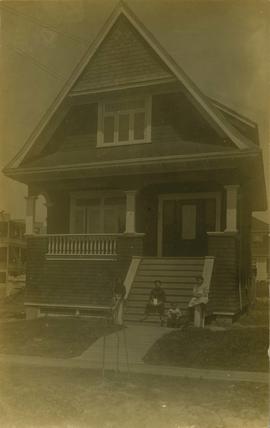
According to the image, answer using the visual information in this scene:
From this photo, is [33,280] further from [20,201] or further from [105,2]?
[105,2]

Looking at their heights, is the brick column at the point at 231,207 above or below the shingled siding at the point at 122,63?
below

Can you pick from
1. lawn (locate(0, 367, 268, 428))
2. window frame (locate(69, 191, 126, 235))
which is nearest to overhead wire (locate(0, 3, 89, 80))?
window frame (locate(69, 191, 126, 235))

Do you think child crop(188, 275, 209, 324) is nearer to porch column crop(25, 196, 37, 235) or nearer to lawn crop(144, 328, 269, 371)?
lawn crop(144, 328, 269, 371)

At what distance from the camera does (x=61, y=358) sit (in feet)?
22.8

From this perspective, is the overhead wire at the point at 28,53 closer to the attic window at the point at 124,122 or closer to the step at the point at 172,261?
the attic window at the point at 124,122

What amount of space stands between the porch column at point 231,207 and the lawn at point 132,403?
12.3 ft

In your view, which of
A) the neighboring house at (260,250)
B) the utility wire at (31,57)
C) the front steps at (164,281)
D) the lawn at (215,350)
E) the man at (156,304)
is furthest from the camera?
the front steps at (164,281)

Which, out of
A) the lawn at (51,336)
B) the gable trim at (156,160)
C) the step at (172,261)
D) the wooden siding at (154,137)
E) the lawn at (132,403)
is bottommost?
the lawn at (132,403)

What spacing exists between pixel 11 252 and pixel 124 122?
3.61 m

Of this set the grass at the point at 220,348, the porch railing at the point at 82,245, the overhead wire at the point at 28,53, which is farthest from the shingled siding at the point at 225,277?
the overhead wire at the point at 28,53

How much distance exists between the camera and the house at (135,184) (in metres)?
9.08

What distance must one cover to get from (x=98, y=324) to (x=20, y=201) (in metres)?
2.32

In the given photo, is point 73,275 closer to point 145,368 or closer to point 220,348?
point 145,368

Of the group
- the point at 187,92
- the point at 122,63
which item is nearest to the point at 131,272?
the point at 187,92
